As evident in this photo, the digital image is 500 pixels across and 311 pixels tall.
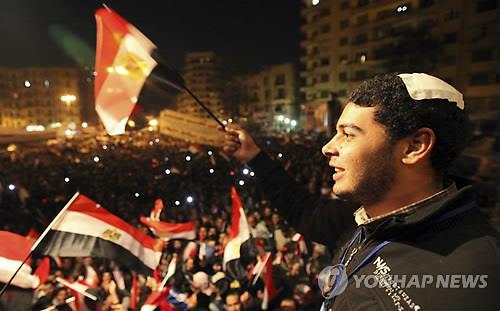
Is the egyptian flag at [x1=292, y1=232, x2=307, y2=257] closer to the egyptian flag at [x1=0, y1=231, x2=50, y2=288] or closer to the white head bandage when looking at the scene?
the egyptian flag at [x1=0, y1=231, x2=50, y2=288]

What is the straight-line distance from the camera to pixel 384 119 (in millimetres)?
1146

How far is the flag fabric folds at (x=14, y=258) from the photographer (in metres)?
2.82

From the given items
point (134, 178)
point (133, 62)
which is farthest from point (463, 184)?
point (134, 178)

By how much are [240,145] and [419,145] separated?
4.10 feet

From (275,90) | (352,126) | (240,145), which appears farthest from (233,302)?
(275,90)

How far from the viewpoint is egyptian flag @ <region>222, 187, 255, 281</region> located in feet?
16.5

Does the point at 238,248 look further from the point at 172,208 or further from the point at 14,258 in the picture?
the point at 172,208

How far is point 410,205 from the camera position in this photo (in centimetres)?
116

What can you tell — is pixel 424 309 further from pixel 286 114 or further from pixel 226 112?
pixel 286 114

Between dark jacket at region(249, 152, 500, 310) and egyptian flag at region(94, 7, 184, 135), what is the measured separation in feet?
6.09

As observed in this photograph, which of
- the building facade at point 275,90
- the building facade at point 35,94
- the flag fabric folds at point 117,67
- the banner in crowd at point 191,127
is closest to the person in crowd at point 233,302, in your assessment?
the flag fabric folds at point 117,67

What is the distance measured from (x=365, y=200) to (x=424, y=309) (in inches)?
14.2

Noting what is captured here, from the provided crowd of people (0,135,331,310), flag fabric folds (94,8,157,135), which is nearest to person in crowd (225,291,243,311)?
crowd of people (0,135,331,310)

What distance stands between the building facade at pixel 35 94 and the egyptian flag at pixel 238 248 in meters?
45.8
